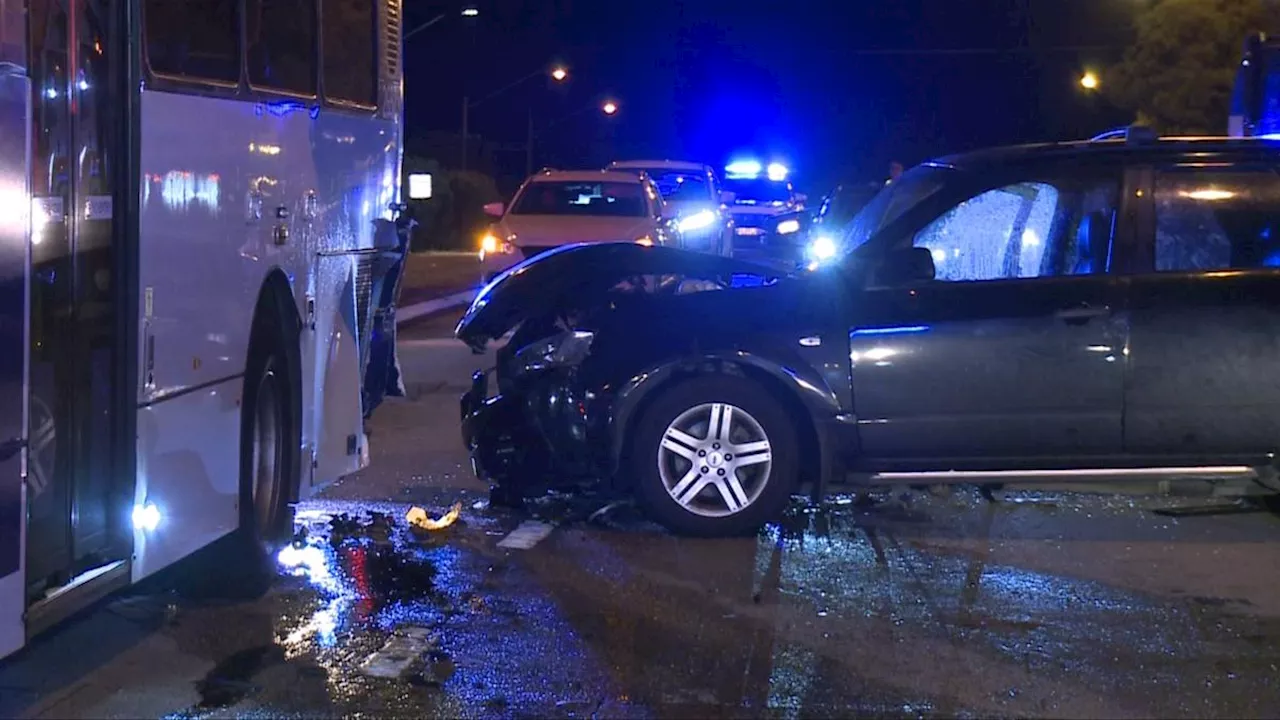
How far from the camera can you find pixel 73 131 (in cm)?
530

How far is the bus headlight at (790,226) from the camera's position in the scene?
1180 inches

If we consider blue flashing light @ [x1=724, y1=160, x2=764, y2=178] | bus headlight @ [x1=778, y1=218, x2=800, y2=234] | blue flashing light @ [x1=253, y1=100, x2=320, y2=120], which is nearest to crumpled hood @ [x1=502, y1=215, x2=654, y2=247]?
blue flashing light @ [x1=253, y1=100, x2=320, y2=120]

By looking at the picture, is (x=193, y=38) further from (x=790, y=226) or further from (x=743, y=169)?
(x=743, y=169)

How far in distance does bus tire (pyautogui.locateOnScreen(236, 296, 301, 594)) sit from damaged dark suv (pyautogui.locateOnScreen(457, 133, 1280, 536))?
1.35 meters

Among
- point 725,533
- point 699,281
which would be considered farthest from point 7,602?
point 699,281

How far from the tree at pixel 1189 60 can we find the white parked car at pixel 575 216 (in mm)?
23357

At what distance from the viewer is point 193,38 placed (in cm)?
625

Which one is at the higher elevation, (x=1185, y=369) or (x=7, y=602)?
(x=1185, y=369)

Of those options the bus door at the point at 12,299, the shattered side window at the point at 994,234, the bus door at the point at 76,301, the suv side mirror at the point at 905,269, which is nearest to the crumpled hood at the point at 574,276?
the suv side mirror at the point at 905,269

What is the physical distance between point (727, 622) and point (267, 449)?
2211 mm

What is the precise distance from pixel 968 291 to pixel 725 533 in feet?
5.34

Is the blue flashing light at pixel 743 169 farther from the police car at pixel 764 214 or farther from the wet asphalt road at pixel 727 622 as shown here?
the wet asphalt road at pixel 727 622

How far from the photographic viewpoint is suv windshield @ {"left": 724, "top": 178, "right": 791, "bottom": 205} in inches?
1315

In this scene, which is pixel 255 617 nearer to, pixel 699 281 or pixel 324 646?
pixel 324 646
